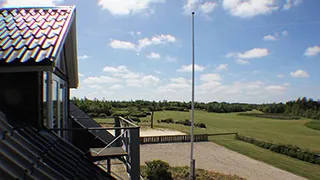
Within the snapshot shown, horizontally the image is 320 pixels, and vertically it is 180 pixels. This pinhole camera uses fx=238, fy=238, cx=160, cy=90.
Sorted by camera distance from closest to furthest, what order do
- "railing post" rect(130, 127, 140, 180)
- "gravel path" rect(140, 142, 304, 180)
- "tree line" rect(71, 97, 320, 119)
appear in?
"railing post" rect(130, 127, 140, 180) < "gravel path" rect(140, 142, 304, 180) < "tree line" rect(71, 97, 320, 119)

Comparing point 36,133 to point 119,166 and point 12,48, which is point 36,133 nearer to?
point 12,48

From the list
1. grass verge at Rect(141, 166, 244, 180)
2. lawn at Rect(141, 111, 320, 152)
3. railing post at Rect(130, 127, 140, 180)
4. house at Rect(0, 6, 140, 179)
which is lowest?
lawn at Rect(141, 111, 320, 152)

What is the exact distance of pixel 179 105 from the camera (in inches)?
3334

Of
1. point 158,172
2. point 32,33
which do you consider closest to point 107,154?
point 32,33

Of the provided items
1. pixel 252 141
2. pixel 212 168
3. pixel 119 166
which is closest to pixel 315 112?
pixel 252 141

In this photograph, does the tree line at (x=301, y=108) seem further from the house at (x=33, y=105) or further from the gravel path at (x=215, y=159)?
the house at (x=33, y=105)

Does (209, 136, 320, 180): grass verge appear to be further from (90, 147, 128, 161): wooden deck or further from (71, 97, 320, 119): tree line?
(71, 97, 320, 119): tree line

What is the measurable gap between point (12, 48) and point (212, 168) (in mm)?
17713

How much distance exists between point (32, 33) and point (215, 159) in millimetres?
20289

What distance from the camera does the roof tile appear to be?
3.17 meters

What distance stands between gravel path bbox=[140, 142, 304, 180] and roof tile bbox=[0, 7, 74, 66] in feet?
53.5

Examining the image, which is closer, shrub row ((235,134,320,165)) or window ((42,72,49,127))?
window ((42,72,49,127))

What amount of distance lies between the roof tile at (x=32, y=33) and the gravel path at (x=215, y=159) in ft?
53.5

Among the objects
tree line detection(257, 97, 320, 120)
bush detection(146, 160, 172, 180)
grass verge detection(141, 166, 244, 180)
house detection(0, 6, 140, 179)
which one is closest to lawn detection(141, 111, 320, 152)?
grass verge detection(141, 166, 244, 180)
